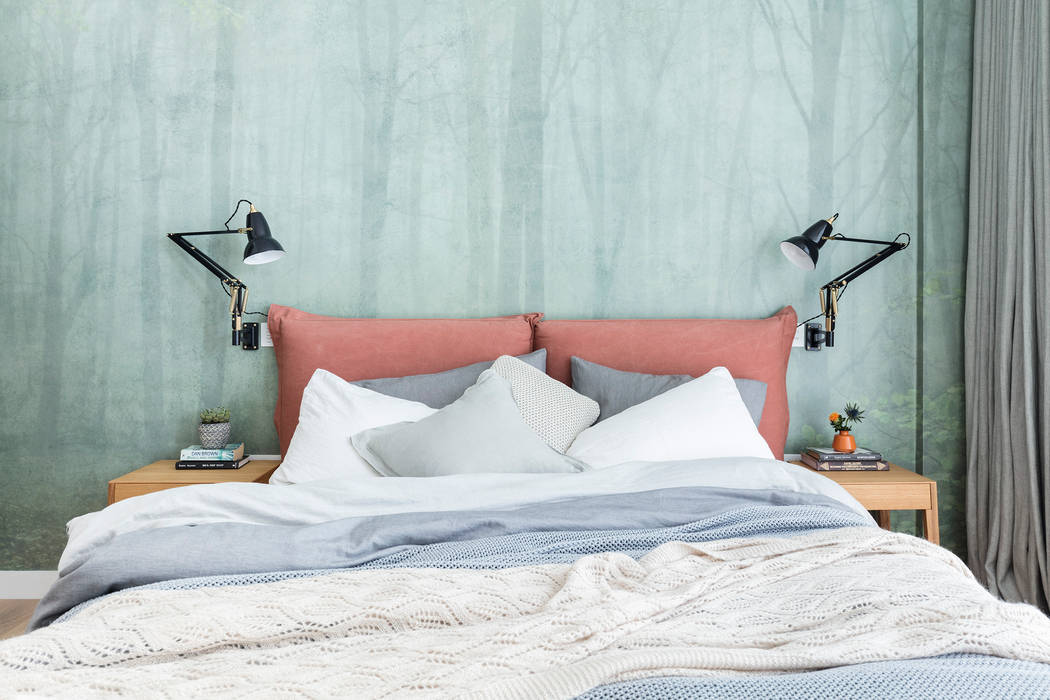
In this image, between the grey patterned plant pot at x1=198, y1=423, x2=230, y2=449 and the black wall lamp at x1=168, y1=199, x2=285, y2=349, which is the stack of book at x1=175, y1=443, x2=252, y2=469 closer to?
the grey patterned plant pot at x1=198, y1=423, x2=230, y2=449

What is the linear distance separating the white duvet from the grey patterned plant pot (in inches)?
34.6

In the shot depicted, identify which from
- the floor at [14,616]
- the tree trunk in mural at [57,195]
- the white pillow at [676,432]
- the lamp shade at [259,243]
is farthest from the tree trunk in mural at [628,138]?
the floor at [14,616]

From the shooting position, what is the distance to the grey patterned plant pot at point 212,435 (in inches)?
104

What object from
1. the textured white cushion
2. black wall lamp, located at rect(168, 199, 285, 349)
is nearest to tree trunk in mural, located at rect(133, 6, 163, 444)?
black wall lamp, located at rect(168, 199, 285, 349)

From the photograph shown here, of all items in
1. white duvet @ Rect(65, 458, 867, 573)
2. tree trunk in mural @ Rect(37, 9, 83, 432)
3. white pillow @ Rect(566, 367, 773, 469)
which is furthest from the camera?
tree trunk in mural @ Rect(37, 9, 83, 432)

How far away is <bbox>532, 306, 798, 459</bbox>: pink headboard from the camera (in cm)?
263

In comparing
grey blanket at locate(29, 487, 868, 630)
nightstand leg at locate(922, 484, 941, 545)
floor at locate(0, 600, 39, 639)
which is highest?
grey blanket at locate(29, 487, 868, 630)

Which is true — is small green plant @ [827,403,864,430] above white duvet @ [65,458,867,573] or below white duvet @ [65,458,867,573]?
above

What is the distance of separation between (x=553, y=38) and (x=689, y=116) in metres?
0.64

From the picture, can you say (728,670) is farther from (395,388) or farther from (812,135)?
(812,135)

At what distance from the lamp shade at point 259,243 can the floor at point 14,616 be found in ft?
4.96

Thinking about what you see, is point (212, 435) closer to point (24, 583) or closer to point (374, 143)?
point (24, 583)

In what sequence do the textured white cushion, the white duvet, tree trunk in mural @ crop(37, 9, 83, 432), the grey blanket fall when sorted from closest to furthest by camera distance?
the grey blanket, the white duvet, the textured white cushion, tree trunk in mural @ crop(37, 9, 83, 432)

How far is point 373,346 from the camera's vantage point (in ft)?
8.61
